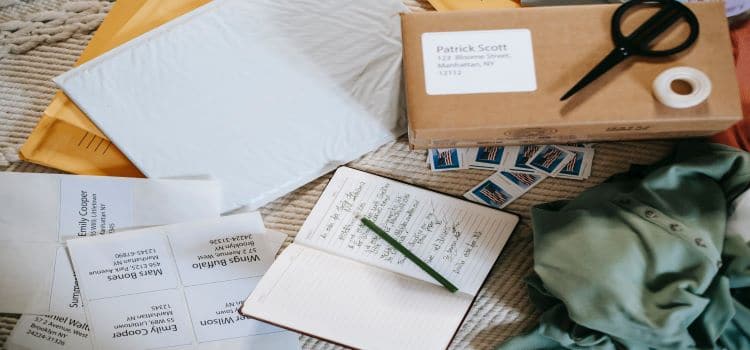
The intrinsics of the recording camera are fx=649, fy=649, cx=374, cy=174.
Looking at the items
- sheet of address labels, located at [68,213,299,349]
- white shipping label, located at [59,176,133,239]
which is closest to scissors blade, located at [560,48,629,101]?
sheet of address labels, located at [68,213,299,349]

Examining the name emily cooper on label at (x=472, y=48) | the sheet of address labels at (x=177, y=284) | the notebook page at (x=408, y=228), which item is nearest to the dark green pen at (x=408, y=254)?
the notebook page at (x=408, y=228)

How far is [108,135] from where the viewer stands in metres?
0.76

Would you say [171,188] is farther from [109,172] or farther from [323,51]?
[323,51]

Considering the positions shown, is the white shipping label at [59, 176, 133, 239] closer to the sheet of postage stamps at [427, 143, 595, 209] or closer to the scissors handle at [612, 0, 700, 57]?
the sheet of postage stamps at [427, 143, 595, 209]

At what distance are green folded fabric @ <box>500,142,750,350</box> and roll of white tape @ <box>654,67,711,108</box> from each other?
0.10 meters

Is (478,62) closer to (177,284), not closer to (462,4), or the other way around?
(462,4)

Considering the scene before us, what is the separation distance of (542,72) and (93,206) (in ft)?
1.75

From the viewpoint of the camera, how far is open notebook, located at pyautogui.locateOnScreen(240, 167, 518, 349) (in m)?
0.72

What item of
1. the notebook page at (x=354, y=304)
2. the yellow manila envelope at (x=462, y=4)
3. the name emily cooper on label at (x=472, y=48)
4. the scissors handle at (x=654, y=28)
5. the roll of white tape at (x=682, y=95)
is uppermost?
the scissors handle at (x=654, y=28)

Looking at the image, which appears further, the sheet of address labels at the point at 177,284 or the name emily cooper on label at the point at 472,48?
the sheet of address labels at the point at 177,284

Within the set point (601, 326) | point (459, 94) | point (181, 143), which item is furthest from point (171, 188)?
point (601, 326)

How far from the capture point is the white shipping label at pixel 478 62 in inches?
25.3

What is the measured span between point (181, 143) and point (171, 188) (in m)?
0.05

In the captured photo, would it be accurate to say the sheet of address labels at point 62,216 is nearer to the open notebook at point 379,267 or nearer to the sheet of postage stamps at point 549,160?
the open notebook at point 379,267
